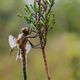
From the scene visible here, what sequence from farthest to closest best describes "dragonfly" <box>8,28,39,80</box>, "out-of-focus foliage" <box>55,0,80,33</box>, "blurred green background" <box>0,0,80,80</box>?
1. "blurred green background" <box>0,0,80,80</box>
2. "out-of-focus foliage" <box>55,0,80,33</box>
3. "dragonfly" <box>8,28,39,80</box>

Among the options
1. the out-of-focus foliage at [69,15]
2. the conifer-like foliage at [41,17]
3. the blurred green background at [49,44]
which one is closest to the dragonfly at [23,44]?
the conifer-like foliage at [41,17]

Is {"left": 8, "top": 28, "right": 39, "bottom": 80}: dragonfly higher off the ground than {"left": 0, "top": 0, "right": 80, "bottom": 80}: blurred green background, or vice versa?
{"left": 0, "top": 0, "right": 80, "bottom": 80}: blurred green background

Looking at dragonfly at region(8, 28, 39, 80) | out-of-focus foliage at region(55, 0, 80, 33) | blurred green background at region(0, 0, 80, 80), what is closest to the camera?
dragonfly at region(8, 28, 39, 80)

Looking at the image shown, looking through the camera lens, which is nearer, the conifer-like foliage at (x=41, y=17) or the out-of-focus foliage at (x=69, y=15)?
the conifer-like foliage at (x=41, y=17)

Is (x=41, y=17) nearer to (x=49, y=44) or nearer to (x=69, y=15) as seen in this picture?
(x=69, y=15)

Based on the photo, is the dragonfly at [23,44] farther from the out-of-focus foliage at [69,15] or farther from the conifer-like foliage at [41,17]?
the out-of-focus foliage at [69,15]

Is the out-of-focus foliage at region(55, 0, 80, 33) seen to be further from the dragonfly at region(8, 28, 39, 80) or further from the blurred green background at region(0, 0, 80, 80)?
the dragonfly at region(8, 28, 39, 80)

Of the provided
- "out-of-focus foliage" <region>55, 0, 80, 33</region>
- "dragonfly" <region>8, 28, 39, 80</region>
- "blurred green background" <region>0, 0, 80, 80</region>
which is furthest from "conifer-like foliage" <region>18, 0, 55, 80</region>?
"blurred green background" <region>0, 0, 80, 80</region>

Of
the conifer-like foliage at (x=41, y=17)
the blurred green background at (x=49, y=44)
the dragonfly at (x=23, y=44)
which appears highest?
the blurred green background at (x=49, y=44)

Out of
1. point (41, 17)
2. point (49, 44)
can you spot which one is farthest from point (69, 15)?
point (41, 17)
